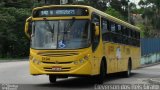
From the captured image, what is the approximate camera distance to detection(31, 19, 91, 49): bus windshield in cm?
1861

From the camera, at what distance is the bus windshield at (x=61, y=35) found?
61.1 ft

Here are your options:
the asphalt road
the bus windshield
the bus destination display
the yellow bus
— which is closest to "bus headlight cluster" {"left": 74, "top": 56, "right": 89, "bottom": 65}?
the yellow bus

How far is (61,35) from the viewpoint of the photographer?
18750 mm

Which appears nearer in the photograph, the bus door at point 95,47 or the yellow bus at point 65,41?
the yellow bus at point 65,41

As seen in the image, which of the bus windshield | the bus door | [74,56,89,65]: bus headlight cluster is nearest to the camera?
[74,56,89,65]: bus headlight cluster

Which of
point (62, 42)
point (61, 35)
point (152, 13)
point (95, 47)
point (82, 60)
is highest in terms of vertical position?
point (61, 35)

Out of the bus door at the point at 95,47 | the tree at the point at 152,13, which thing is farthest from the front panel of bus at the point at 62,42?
the tree at the point at 152,13

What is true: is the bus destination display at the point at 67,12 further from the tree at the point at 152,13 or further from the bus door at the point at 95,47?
the tree at the point at 152,13

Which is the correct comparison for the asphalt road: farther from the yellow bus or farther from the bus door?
the bus door

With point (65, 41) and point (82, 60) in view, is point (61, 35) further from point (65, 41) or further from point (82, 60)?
point (82, 60)

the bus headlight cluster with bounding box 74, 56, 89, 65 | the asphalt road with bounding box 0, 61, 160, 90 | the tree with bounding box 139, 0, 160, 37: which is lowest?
the tree with bounding box 139, 0, 160, 37

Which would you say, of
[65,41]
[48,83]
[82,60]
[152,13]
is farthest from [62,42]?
[152,13]

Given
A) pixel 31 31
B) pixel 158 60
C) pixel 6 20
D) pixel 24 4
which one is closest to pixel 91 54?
pixel 31 31

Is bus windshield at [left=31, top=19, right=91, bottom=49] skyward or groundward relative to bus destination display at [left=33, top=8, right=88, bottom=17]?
groundward
